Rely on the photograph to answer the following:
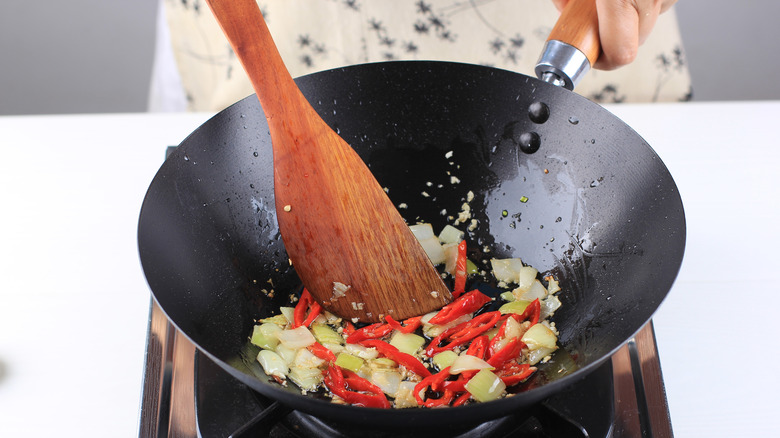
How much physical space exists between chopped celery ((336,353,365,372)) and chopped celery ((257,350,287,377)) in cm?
7

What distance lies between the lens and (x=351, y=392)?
2.88 feet

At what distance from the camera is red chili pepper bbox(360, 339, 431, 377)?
3.06 ft

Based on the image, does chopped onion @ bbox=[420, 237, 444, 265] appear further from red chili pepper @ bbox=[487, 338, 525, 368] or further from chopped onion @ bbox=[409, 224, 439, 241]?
red chili pepper @ bbox=[487, 338, 525, 368]

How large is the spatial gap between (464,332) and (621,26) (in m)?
0.50

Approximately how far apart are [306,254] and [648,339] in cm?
49

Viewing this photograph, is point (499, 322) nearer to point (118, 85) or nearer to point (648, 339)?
point (648, 339)

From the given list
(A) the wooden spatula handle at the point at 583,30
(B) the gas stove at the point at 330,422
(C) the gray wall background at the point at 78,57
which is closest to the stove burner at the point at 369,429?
(B) the gas stove at the point at 330,422

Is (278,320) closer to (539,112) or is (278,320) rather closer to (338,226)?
(338,226)

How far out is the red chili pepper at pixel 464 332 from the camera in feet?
3.20

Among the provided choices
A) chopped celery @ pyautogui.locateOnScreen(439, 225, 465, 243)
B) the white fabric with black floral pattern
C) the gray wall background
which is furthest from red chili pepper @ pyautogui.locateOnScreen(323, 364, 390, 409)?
the gray wall background

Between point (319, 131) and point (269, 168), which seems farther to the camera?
point (269, 168)

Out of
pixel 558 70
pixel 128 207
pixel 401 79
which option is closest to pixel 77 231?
pixel 128 207

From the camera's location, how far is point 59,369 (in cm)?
95

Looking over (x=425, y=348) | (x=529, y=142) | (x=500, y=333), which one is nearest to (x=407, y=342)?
(x=425, y=348)
